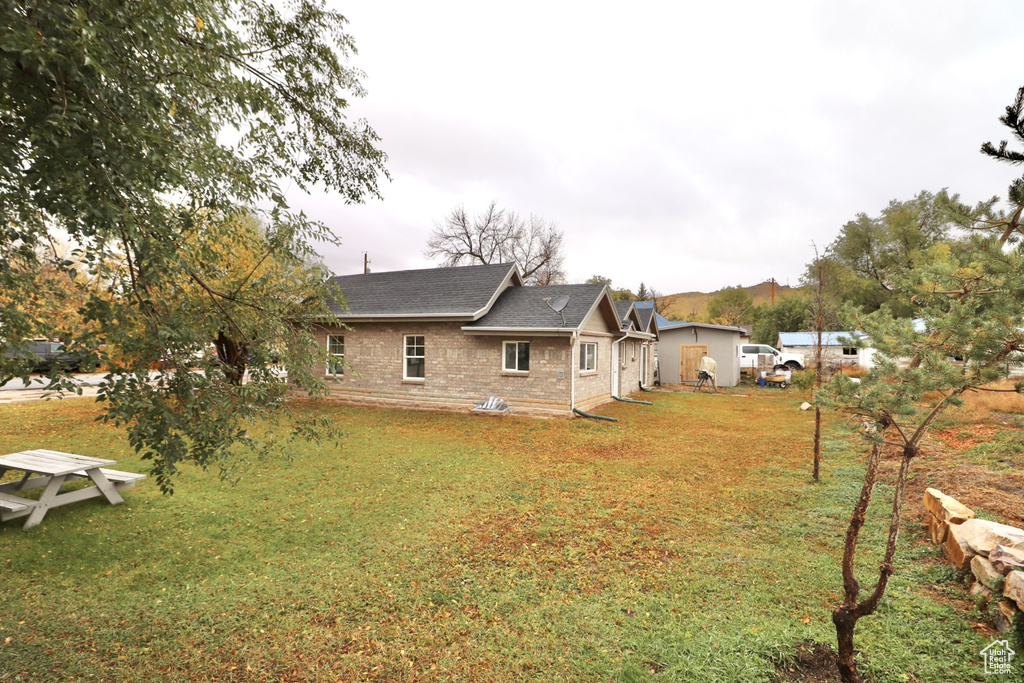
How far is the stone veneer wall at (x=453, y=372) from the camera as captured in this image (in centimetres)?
1350

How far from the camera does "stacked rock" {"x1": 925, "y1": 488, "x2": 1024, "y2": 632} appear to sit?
10.3 ft

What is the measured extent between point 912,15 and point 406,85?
7.70 meters

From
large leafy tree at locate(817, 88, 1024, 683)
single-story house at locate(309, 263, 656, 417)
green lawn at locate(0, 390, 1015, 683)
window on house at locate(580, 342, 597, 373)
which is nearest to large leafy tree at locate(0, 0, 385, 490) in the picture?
green lawn at locate(0, 390, 1015, 683)

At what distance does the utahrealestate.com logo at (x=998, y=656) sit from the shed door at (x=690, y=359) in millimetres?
20619

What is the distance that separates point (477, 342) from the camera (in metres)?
14.3

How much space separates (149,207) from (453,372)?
38.9 feet

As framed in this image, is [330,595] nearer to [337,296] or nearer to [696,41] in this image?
[337,296]

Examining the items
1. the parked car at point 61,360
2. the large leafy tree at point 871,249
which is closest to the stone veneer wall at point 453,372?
the parked car at point 61,360

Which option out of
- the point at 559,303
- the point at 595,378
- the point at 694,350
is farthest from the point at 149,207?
the point at 694,350

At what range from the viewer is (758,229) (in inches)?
930

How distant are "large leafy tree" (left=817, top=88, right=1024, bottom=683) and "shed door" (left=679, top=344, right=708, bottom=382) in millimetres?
20789

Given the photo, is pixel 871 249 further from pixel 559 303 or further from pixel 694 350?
pixel 559 303

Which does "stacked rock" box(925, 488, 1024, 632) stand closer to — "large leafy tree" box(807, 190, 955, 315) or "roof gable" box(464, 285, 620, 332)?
"roof gable" box(464, 285, 620, 332)

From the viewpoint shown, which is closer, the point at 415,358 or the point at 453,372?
the point at 453,372
